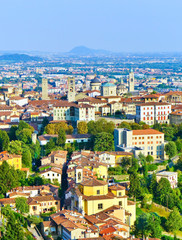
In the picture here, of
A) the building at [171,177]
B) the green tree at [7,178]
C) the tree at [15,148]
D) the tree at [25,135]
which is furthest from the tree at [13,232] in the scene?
the tree at [25,135]

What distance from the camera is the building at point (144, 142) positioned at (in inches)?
1088

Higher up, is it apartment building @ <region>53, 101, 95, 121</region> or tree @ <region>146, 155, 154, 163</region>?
apartment building @ <region>53, 101, 95, 121</region>

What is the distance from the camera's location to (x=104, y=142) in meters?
27.7

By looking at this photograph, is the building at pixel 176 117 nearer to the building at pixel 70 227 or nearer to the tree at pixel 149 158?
the tree at pixel 149 158

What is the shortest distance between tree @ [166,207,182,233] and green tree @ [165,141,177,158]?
22.0ft

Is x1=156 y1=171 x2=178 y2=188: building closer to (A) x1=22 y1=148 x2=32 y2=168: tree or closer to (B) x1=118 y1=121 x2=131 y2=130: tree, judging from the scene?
(B) x1=118 y1=121 x2=131 y2=130: tree

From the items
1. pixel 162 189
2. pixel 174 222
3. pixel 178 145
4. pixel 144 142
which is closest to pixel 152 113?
pixel 178 145

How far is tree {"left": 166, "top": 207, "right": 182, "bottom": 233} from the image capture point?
67.3 feet

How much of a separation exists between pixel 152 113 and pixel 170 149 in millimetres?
7003

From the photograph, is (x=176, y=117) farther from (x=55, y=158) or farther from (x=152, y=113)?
(x=55, y=158)

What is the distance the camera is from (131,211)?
19.4m

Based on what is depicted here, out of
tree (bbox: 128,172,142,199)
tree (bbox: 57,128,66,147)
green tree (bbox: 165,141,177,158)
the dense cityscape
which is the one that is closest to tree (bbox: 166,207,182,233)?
the dense cityscape

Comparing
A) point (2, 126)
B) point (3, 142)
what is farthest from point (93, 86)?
point (3, 142)

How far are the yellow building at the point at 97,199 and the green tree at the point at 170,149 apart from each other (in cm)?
809
